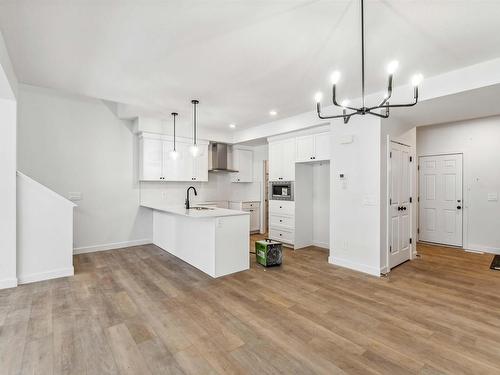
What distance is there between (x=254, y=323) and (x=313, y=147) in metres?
3.51

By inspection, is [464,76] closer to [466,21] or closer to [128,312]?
[466,21]

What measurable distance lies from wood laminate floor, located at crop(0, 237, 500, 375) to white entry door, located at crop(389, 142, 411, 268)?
18.5 inches

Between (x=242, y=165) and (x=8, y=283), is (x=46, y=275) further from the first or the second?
(x=242, y=165)

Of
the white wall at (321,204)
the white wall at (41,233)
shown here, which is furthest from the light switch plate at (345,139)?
the white wall at (41,233)

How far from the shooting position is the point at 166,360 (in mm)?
1995

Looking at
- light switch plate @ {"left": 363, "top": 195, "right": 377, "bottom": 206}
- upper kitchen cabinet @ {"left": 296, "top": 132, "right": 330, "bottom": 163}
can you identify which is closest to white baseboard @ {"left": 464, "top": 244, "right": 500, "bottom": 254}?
A: light switch plate @ {"left": 363, "top": 195, "right": 377, "bottom": 206}

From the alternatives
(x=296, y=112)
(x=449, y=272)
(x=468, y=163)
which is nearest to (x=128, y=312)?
(x=296, y=112)

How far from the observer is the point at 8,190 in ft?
11.0

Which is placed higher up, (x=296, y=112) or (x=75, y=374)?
(x=296, y=112)

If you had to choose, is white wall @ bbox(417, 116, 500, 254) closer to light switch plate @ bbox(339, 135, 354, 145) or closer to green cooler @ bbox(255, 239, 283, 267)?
light switch plate @ bbox(339, 135, 354, 145)

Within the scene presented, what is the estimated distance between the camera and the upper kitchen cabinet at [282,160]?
5.52m

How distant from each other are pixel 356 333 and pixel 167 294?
2.15m

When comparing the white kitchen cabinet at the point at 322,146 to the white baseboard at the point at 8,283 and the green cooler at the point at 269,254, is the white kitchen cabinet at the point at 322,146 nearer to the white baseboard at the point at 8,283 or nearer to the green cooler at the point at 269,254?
the green cooler at the point at 269,254

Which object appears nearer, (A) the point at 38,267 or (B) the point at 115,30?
(B) the point at 115,30
